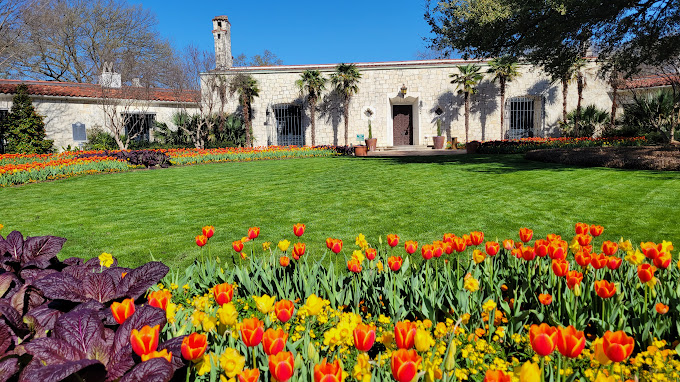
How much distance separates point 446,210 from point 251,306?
437 centimetres

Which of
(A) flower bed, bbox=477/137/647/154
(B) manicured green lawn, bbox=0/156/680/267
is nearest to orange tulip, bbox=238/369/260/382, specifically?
(B) manicured green lawn, bbox=0/156/680/267

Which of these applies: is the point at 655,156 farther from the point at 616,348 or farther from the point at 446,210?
the point at 616,348

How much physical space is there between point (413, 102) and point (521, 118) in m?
6.46

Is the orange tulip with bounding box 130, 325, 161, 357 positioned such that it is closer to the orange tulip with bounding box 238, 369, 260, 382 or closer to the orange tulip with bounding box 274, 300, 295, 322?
the orange tulip with bounding box 238, 369, 260, 382

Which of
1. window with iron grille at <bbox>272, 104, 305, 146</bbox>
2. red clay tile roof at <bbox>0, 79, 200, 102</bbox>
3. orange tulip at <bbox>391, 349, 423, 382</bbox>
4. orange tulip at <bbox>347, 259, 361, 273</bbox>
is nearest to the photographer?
orange tulip at <bbox>391, 349, 423, 382</bbox>

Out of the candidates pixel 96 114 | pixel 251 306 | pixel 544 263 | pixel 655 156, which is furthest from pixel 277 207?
pixel 96 114

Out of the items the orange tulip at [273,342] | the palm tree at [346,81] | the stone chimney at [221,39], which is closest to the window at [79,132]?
the stone chimney at [221,39]

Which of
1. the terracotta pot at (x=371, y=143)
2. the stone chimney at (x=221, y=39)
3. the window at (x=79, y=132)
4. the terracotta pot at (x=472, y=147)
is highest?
the stone chimney at (x=221, y=39)

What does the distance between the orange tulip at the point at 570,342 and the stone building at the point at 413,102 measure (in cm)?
2333

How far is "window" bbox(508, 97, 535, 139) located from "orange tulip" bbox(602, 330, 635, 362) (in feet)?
81.3

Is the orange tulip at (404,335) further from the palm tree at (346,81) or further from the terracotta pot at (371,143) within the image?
the palm tree at (346,81)

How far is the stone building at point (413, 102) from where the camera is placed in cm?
2317

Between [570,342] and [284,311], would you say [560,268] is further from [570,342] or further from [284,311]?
[284,311]

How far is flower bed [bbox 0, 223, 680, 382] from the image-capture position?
1.22 metres
